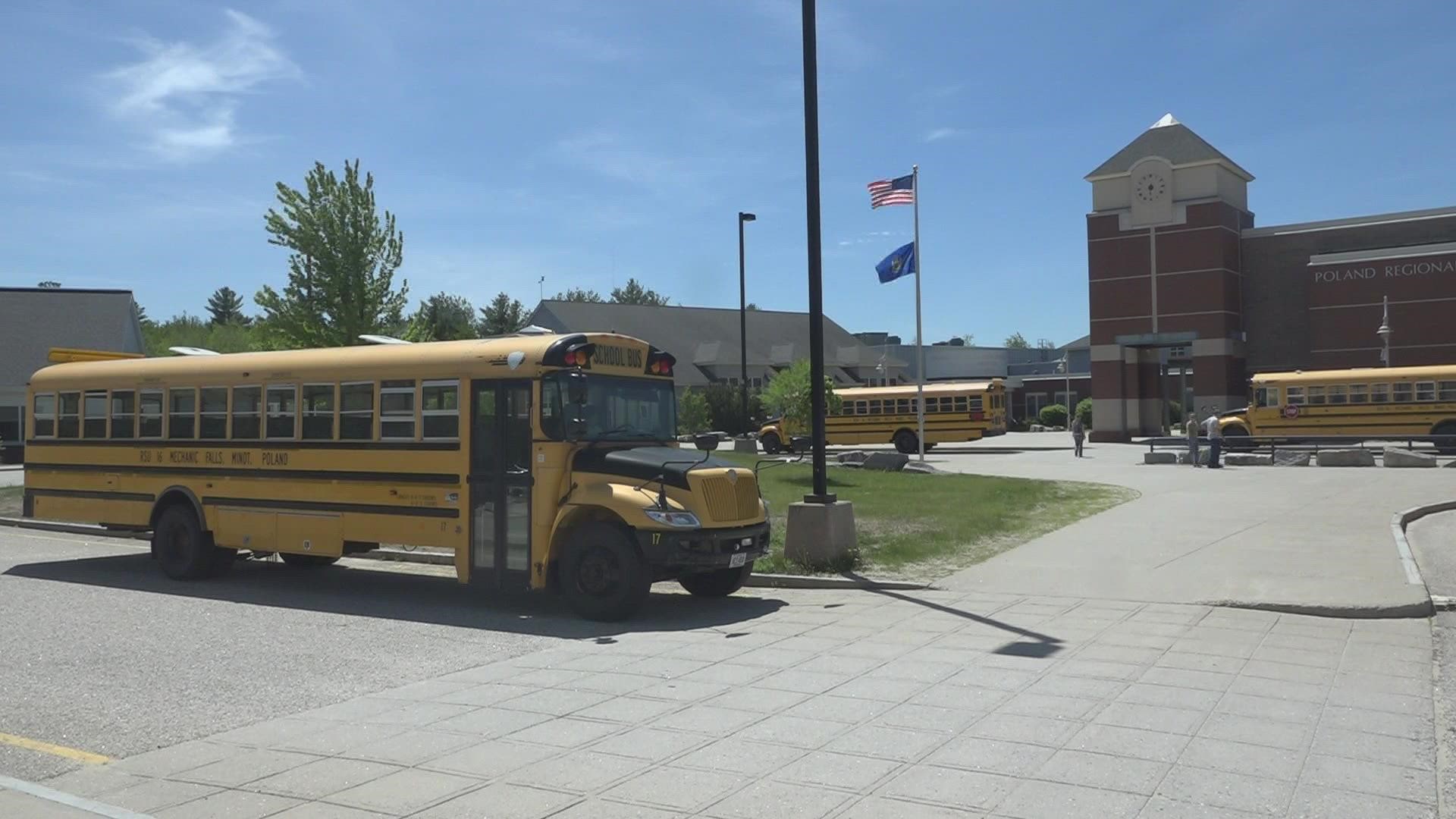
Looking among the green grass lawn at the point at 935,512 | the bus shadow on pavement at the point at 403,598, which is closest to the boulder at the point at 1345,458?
the green grass lawn at the point at 935,512

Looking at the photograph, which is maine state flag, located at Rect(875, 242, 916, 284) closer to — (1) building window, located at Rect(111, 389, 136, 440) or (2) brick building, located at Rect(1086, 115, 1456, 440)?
(1) building window, located at Rect(111, 389, 136, 440)

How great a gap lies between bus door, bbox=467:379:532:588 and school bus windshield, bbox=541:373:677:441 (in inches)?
9.7

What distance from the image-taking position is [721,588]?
11.6 m

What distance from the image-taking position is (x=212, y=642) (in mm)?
9484

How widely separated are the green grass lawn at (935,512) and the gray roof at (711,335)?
42.8 meters

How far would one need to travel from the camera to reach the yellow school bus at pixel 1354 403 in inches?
1462

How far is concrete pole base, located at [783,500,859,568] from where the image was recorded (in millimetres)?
12695

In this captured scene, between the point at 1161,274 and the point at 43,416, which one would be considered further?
the point at 1161,274

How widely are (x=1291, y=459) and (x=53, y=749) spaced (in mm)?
30428

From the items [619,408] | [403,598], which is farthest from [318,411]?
[619,408]

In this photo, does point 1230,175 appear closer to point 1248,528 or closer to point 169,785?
point 1248,528

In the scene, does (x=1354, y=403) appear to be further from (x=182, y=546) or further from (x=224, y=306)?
(x=224, y=306)

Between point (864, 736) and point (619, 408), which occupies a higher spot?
point (619, 408)

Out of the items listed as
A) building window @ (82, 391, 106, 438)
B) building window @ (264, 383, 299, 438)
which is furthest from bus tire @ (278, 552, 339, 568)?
building window @ (82, 391, 106, 438)
